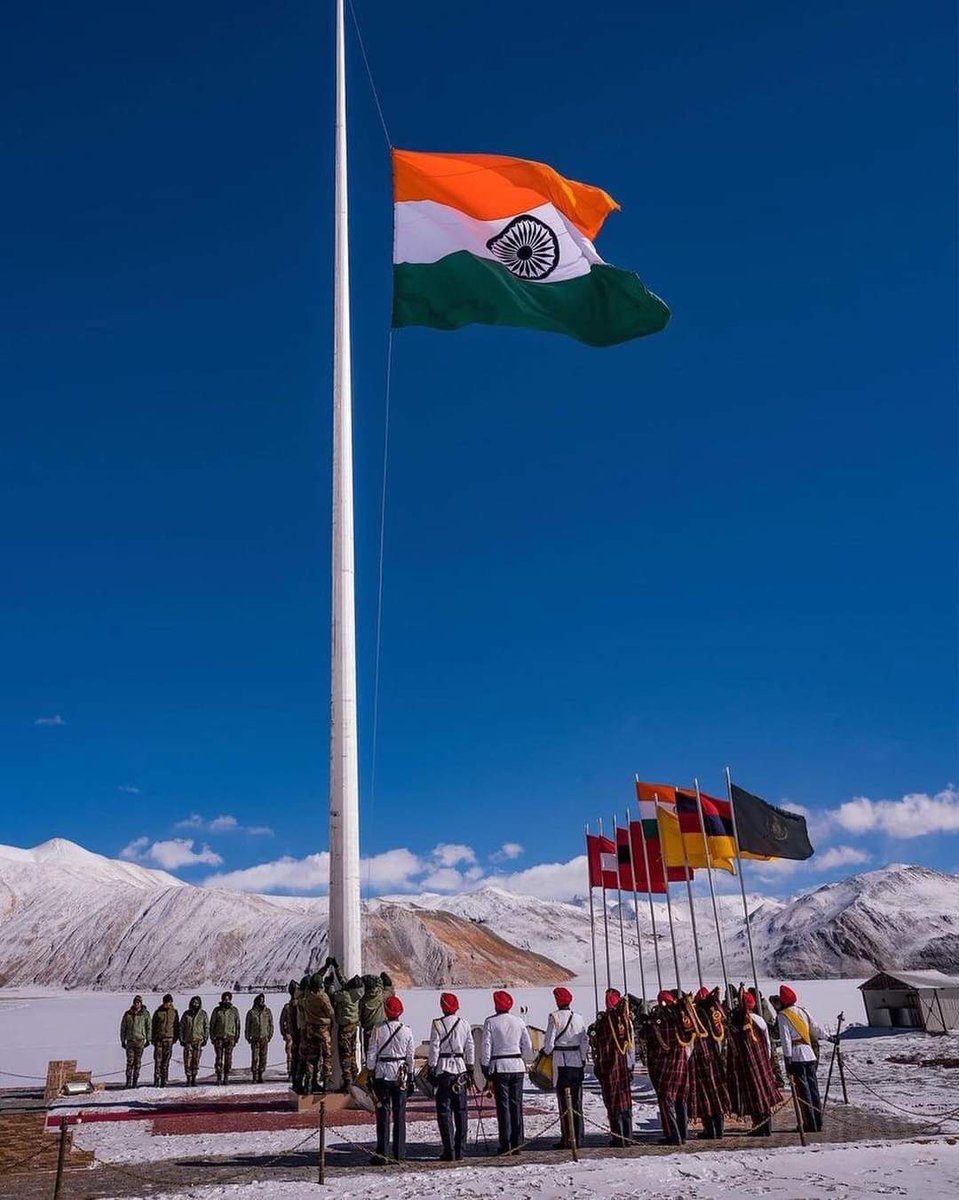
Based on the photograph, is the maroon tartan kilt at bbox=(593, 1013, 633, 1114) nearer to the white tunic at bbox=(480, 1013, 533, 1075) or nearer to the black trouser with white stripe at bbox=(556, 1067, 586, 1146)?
the black trouser with white stripe at bbox=(556, 1067, 586, 1146)


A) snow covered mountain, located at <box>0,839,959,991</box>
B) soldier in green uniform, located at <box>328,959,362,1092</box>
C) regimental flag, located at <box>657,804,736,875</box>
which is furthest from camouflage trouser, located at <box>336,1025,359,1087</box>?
snow covered mountain, located at <box>0,839,959,991</box>

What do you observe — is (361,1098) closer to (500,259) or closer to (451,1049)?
(451,1049)

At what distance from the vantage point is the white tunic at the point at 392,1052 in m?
11.2

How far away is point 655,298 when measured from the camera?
61.4 ft

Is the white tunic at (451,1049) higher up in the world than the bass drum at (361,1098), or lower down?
higher up

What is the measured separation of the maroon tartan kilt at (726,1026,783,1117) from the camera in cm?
1239

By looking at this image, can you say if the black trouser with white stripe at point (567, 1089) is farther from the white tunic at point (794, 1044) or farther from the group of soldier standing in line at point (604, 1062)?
the white tunic at point (794, 1044)

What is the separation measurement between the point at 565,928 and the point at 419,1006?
14829 centimetres

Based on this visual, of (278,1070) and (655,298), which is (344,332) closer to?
(655,298)

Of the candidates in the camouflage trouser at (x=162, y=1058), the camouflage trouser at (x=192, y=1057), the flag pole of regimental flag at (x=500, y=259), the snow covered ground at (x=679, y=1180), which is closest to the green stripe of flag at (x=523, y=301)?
the flag pole of regimental flag at (x=500, y=259)

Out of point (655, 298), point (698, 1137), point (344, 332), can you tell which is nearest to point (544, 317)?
point (655, 298)

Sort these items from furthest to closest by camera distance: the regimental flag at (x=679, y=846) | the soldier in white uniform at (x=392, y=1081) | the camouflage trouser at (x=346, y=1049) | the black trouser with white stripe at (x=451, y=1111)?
Result: 1. the regimental flag at (x=679, y=846)
2. the camouflage trouser at (x=346, y=1049)
3. the soldier in white uniform at (x=392, y=1081)
4. the black trouser with white stripe at (x=451, y=1111)

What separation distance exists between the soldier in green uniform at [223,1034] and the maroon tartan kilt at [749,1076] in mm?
11685

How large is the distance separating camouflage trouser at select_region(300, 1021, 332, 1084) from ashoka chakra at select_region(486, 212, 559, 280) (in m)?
13.7
